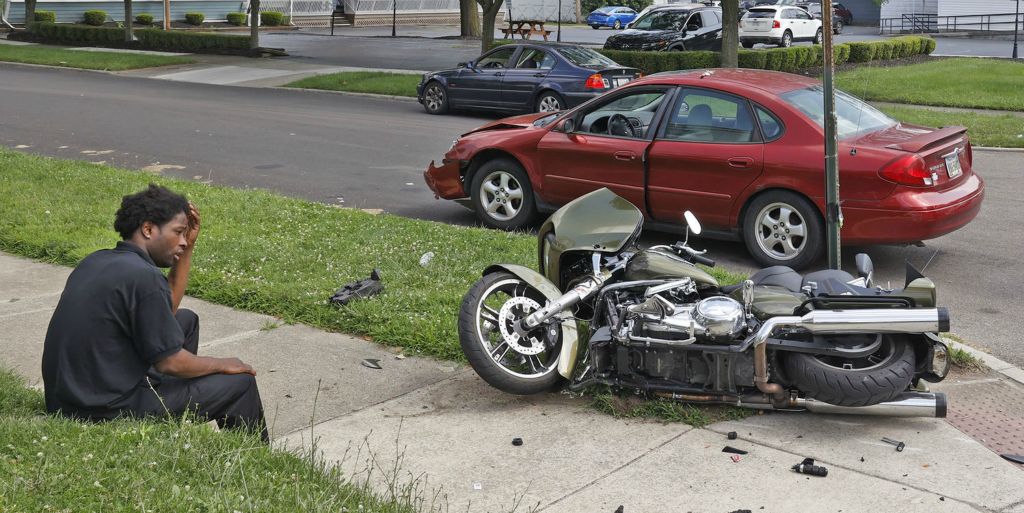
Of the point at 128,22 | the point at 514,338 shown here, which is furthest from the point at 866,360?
the point at 128,22

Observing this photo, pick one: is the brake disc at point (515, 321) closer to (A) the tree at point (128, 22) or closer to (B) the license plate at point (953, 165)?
(B) the license plate at point (953, 165)

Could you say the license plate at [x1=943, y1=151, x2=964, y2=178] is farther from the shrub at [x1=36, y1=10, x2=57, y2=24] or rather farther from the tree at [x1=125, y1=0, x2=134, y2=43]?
the shrub at [x1=36, y1=10, x2=57, y2=24]

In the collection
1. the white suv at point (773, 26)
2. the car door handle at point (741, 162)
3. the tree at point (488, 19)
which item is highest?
the white suv at point (773, 26)

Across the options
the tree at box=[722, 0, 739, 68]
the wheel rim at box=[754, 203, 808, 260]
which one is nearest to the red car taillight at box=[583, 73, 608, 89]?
the tree at box=[722, 0, 739, 68]

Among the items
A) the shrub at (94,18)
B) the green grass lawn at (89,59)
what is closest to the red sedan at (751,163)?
the green grass lawn at (89,59)

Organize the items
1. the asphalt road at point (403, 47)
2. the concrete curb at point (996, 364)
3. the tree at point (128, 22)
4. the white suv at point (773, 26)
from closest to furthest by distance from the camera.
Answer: the concrete curb at point (996, 364), the asphalt road at point (403, 47), the white suv at point (773, 26), the tree at point (128, 22)

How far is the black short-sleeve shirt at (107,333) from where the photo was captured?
14.8 feet

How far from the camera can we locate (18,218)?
34.2 feet

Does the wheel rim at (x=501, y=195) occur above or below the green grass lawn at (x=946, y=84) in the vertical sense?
below

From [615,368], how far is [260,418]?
1.97m

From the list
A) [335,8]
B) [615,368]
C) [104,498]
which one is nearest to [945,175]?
[615,368]

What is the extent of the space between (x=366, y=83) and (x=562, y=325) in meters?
20.1

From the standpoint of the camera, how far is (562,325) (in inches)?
236

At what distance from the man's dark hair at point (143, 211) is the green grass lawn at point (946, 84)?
1552cm
